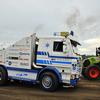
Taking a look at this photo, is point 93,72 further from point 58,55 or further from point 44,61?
point 44,61

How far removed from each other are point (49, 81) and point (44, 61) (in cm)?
108

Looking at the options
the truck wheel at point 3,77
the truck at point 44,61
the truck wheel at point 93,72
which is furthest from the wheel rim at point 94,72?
the truck wheel at point 3,77

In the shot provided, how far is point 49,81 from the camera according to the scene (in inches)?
247

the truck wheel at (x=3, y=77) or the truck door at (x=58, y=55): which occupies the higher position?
the truck door at (x=58, y=55)

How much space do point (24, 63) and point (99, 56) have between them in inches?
300

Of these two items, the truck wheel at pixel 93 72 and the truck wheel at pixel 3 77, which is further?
the truck wheel at pixel 93 72

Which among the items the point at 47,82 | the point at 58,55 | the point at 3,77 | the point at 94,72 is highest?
the point at 58,55

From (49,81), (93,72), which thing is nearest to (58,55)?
(49,81)

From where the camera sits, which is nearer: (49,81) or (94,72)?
(49,81)

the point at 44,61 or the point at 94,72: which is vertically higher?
the point at 44,61

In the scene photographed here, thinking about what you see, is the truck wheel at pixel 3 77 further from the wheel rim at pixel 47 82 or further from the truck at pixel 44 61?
the wheel rim at pixel 47 82

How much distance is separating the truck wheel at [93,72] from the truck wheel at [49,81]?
474cm

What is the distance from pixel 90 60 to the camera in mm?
11242

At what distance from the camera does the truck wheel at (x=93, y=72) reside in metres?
9.99
